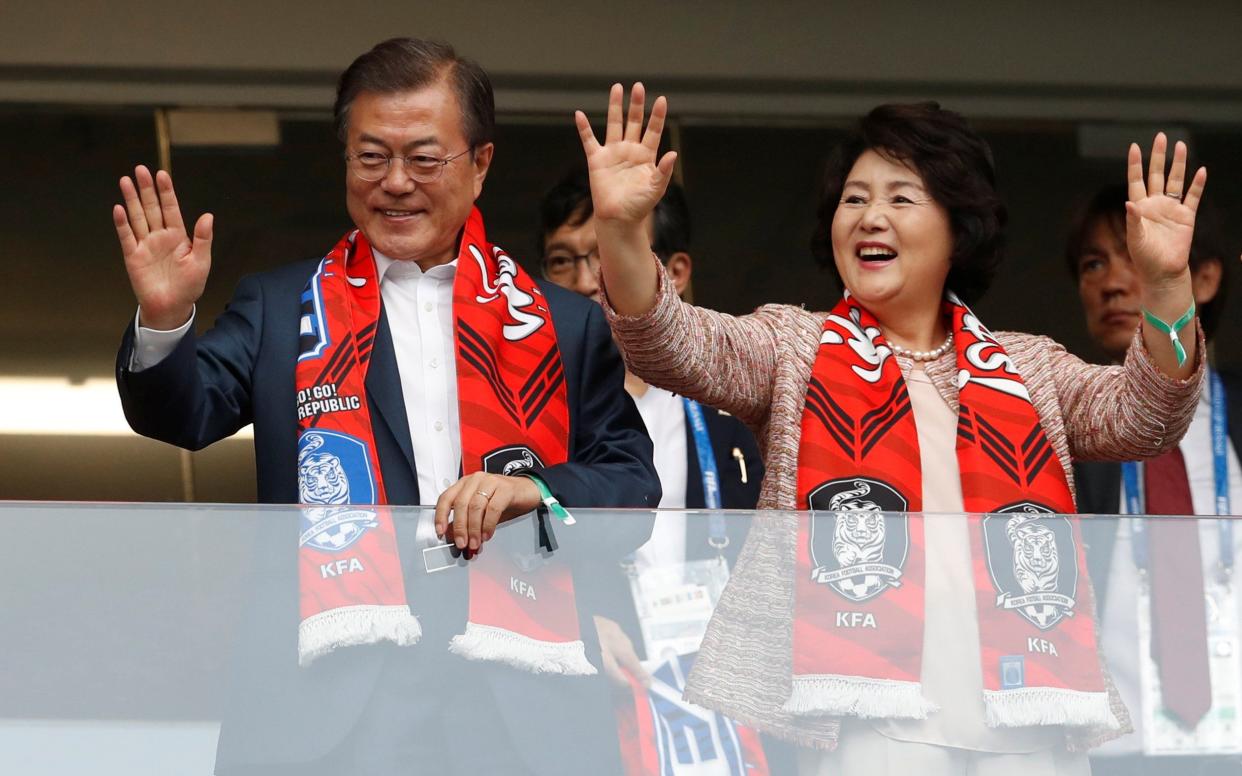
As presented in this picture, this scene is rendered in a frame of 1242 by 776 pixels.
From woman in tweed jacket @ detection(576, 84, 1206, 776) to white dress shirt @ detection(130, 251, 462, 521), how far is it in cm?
33

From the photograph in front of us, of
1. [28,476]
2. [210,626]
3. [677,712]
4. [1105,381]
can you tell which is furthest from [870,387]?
[28,476]

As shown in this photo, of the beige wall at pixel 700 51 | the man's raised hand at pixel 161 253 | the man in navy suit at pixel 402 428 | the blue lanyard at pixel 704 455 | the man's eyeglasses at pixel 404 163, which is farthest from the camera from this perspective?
the beige wall at pixel 700 51

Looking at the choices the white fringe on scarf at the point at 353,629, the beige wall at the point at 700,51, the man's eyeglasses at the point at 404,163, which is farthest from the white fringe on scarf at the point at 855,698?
the beige wall at the point at 700,51

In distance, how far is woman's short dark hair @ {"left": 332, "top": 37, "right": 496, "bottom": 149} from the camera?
10.2 ft

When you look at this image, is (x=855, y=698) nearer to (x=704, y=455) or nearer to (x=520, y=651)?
(x=520, y=651)

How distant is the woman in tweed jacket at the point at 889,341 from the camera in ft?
8.68

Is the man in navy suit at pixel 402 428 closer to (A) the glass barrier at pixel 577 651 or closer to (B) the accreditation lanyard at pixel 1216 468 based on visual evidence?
(A) the glass barrier at pixel 577 651

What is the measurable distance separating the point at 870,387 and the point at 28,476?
13.6 ft

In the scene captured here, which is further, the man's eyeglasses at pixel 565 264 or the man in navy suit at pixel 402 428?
the man's eyeglasses at pixel 565 264

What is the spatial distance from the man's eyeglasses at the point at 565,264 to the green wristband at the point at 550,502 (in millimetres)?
1559

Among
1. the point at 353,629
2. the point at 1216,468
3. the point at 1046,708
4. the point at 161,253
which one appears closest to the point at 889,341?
the point at 1046,708

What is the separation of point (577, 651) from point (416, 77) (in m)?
1.06

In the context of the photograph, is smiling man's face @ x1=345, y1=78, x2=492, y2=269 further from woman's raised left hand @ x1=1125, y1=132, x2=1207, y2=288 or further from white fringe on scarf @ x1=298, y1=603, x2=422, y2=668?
woman's raised left hand @ x1=1125, y1=132, x2=1207, y2=288

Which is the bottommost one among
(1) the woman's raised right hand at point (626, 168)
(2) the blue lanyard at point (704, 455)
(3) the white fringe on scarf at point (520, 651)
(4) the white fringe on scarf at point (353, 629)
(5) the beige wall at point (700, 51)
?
(3) the white fringe on scarf at point (520, 651)
